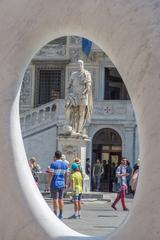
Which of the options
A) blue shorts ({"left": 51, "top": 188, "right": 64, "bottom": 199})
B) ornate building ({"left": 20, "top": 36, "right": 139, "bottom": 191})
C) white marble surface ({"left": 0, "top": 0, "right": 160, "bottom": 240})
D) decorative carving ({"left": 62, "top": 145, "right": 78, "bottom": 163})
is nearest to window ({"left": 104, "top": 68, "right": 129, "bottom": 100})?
ornate building ({"left": 20, "top": 36, "right": 139, "bottom": 191})

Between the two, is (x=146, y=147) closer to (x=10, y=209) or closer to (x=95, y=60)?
(x=10, y=209)

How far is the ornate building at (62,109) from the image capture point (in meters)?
29.4

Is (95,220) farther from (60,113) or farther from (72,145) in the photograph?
(60,113)

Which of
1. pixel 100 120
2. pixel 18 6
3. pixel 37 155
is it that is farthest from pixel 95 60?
pixel 18 6

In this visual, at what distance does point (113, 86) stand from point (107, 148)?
460 centimetres

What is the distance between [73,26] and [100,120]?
2453 centimetres

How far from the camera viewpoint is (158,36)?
15.9ft

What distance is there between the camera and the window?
34.2 meters

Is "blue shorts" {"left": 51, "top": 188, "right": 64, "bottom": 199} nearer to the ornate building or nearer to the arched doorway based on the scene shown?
the ornate building

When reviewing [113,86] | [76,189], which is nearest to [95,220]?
[76,189]

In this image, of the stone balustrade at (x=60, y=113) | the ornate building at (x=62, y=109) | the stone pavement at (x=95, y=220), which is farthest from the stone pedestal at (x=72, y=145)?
the stone balustrade at (x=60, y=113)

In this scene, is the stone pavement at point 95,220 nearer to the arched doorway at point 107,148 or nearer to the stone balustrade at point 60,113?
the stone balustrade at point 60,113

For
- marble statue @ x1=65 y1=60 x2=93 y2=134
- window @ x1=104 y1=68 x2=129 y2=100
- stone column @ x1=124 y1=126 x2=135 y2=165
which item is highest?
window @ x1=104 y1=68 x2=129 y2=100

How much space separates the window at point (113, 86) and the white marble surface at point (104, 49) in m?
28.2
